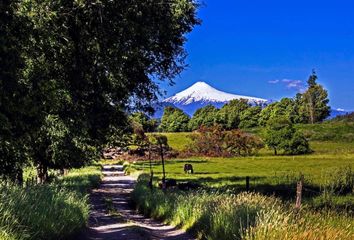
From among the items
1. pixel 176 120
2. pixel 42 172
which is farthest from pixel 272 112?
pixel 42 172

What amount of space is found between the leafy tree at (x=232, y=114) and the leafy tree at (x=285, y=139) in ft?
159

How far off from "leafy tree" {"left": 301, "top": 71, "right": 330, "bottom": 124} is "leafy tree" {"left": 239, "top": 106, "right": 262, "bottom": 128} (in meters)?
13.0

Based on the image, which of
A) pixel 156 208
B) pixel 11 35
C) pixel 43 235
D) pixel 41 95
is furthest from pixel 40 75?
pixel 156 208

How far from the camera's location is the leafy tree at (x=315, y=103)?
144 meters

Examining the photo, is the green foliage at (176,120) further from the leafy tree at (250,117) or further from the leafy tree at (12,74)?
the leafy tree at (12,74)

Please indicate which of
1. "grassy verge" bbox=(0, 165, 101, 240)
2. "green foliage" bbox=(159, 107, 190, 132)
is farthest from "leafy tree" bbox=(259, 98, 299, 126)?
"grassy verge" bbox=(0, 165, 101, 240)

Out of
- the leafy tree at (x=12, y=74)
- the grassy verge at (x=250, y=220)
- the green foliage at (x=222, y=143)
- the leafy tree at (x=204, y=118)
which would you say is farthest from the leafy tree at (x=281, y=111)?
the leafy tree at (x=12, y=74)

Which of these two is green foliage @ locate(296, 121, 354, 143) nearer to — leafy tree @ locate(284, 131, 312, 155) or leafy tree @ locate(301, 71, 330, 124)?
leafy tree @ locate(284, 131, 312, 155)

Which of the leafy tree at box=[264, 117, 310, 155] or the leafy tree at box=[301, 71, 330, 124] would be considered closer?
the leafy tree at box=[264, 117, 310, 155]

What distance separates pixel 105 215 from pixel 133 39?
8113mm

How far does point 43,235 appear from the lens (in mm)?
10594

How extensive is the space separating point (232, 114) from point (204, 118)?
8.63m

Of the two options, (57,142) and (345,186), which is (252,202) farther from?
(345,186)

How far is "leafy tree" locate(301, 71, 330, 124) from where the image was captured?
143500 mm
